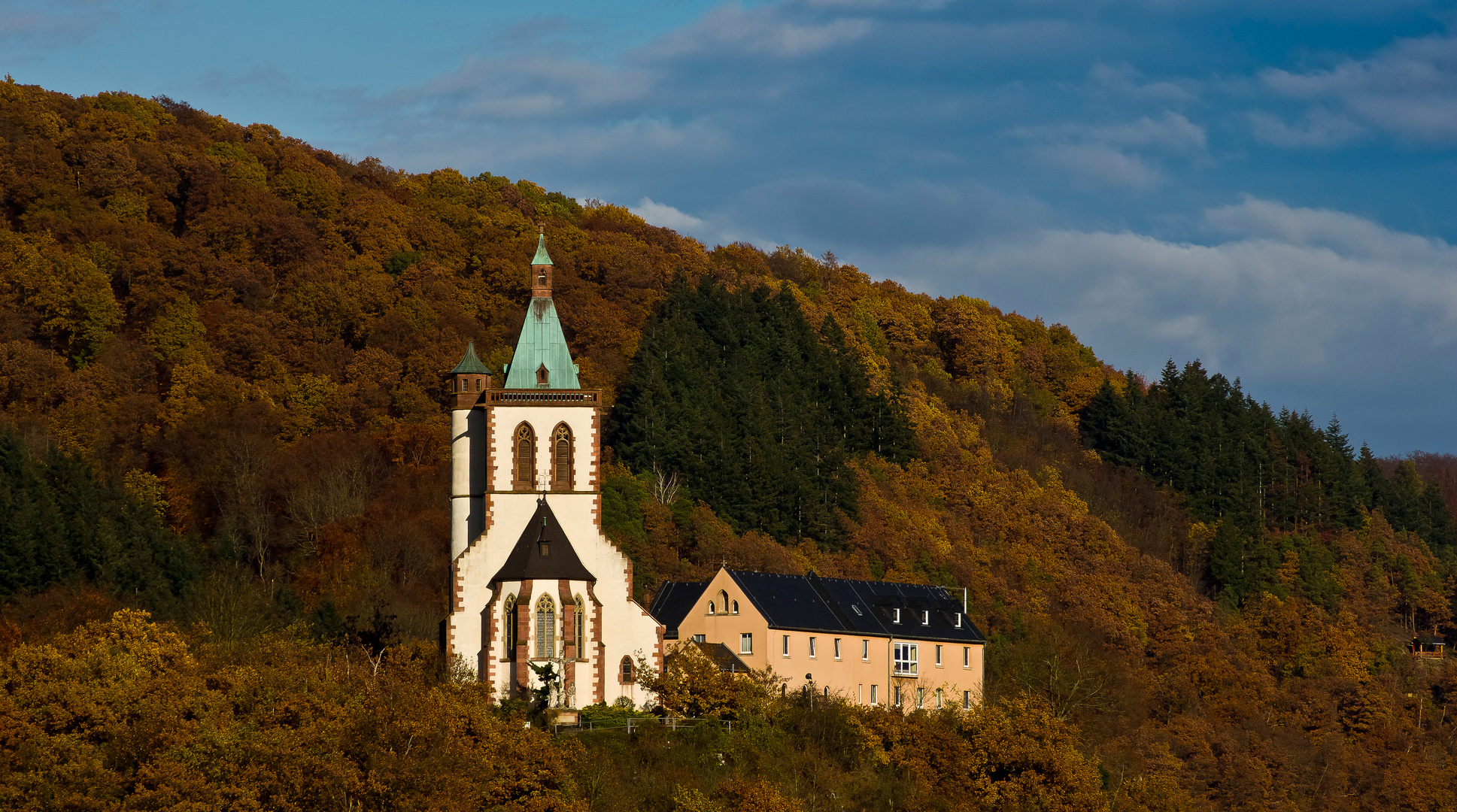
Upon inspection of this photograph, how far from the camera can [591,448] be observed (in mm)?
61688

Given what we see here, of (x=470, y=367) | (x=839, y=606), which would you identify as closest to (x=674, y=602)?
(x=839, y=606)

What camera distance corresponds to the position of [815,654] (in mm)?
70750

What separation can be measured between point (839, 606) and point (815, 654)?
3.31 metres

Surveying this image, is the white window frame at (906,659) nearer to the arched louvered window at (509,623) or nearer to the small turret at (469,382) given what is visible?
the small turret at (469,382)

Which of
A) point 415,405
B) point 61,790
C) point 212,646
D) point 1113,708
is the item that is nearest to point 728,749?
point 212,646

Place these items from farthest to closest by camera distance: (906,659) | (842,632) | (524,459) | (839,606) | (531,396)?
(906,659) < (839,606) < (842,632) < (531,396) < (524,459)

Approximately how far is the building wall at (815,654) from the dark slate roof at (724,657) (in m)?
0.93

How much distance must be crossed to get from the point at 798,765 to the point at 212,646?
17.1 meters

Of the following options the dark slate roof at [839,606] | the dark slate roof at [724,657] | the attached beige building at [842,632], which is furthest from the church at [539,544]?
the dark slate roof at [839,606]

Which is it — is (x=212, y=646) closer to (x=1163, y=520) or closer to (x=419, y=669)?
(x=419, y=669)

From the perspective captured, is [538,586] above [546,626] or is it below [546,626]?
above

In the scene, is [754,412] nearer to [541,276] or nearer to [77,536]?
[541,276]

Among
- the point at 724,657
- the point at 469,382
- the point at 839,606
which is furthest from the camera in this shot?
the point at 839,606

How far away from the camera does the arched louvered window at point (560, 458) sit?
6131 cm
